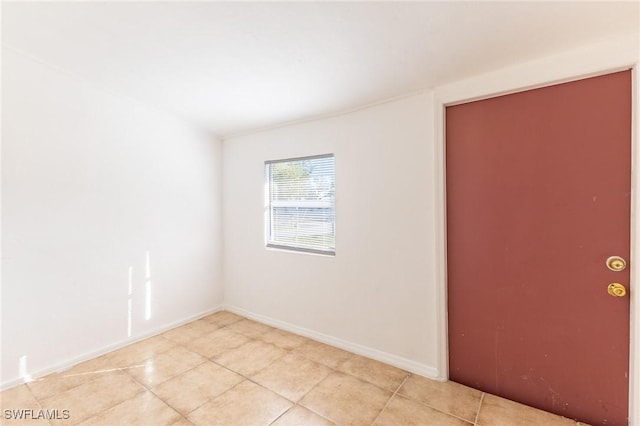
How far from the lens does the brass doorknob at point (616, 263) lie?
1.64 meters

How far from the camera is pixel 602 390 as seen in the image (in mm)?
1701

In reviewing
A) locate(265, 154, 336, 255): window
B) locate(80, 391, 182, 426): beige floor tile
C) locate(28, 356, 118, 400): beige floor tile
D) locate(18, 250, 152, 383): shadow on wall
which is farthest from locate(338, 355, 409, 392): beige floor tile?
locate(18, 250, 152, 383): shadow on wall

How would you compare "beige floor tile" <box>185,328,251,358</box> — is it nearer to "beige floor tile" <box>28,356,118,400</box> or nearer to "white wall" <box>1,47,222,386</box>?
"white wall" <box>1,47,222,386</box>

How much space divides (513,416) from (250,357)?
6.71 feet

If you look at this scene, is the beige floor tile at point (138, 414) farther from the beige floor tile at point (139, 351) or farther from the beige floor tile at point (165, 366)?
the beige floor tile at point (139, 351)

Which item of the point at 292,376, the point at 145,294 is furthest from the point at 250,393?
the point at 145,294

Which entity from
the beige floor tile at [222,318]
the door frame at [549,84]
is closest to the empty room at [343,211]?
the door frame at [549,84]

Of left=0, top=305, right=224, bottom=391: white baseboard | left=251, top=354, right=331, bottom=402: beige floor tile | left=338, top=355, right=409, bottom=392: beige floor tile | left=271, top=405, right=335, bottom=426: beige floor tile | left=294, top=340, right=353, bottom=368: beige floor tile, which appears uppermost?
left=0, top=305, right=224, bottom=391: white baseboard

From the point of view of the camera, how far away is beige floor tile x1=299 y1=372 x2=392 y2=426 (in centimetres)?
184

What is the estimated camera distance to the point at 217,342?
9.44 ft

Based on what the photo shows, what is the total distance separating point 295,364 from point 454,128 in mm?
2371

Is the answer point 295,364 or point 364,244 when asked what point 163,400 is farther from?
point 364,244

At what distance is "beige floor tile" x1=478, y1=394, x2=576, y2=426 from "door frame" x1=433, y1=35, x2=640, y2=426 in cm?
34

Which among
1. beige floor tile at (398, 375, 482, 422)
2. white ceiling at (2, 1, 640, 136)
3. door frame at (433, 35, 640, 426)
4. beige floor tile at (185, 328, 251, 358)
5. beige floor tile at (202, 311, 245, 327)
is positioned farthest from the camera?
beige floor tile at (202, 311, 245, 327)
